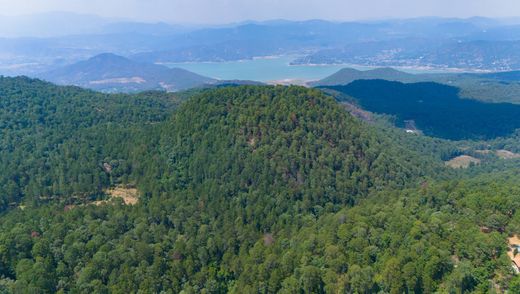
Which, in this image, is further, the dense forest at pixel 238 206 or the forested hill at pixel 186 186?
the forested hill at pixel 186 186

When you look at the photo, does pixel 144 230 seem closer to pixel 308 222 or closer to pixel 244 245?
pixel 244 245

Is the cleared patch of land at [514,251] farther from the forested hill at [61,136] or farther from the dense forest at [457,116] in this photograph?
the dense forest at [457,116]

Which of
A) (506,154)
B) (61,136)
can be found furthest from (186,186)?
(506,154)

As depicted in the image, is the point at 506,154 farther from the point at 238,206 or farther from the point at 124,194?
the point at 124,194

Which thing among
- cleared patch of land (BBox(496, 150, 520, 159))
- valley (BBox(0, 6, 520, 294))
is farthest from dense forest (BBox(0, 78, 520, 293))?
cleared patch of land (BBox(496, 150, 520, 159))

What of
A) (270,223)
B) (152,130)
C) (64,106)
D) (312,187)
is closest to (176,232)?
(270,223)

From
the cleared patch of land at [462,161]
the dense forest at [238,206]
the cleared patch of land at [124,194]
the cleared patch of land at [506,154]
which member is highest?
the dense forest at [238,206]

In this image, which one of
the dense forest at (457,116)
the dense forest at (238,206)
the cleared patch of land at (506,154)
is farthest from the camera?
the dense forest at (457,116)

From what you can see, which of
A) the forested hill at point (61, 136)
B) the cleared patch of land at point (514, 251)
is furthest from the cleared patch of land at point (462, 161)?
the forested hill at point (61, 136)
